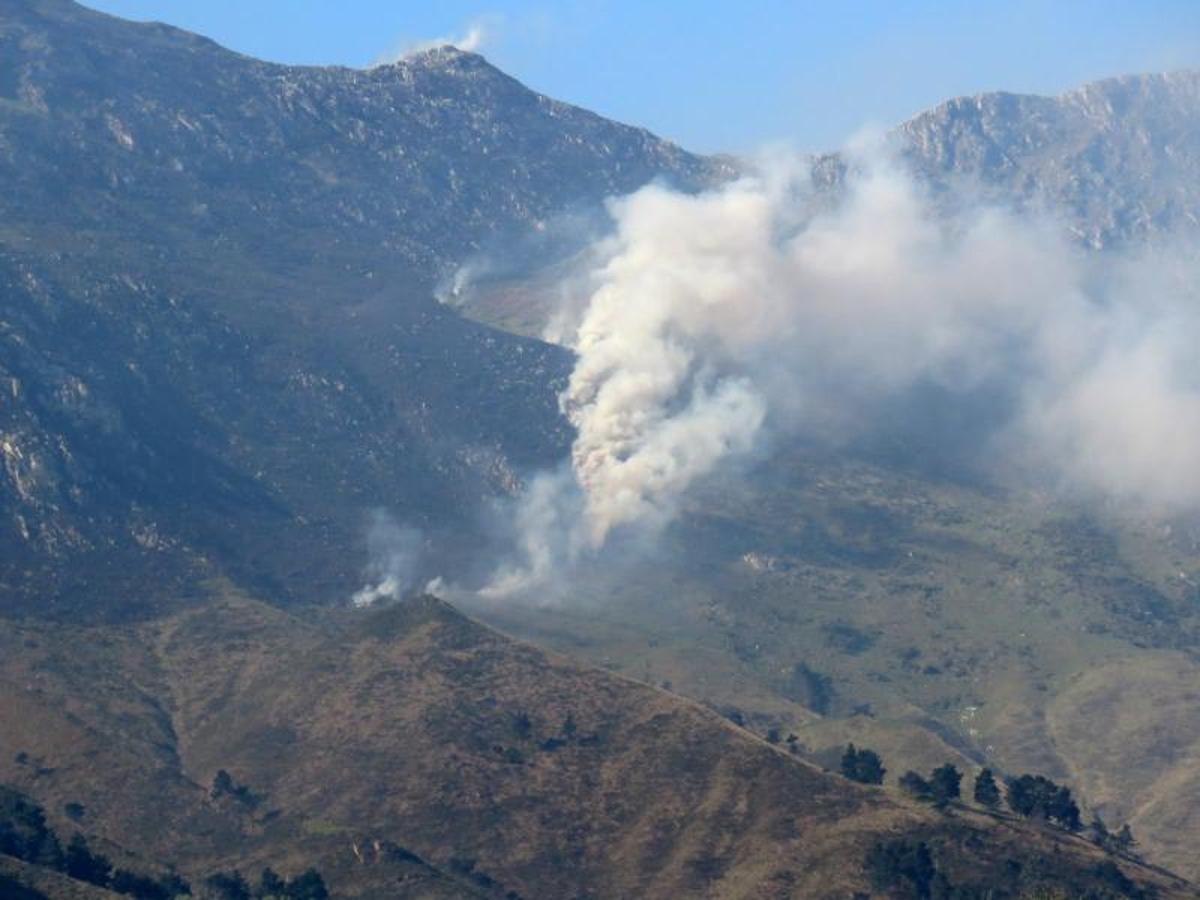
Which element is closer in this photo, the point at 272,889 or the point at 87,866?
the point at 87,866

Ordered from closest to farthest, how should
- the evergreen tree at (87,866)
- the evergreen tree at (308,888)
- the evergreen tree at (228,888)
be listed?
the evergreen tree at (87,866) → the evergreen tree at (308,888) → the evergreen tree at (228,888)

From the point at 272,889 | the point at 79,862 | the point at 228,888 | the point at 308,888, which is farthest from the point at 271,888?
the point at 79,862

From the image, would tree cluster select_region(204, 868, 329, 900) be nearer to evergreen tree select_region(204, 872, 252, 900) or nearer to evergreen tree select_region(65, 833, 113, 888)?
evergreen tree select_region(204, 872, 252, 900)

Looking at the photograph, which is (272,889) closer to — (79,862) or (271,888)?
(271,888)

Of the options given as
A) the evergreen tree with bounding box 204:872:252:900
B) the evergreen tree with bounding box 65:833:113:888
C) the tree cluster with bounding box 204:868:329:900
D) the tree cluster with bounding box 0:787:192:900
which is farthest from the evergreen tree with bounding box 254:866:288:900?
the evergreen tree with bounding box 65:833:113:888

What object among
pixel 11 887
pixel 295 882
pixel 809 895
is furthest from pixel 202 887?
pixel 809 895

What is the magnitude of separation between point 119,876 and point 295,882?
18.0 meters

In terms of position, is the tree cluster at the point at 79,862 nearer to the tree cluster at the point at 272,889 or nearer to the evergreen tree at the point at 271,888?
the tree cluster at the point at 272,889

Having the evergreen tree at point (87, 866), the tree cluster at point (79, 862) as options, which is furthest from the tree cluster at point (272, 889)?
the evergreen tree at point (87, 866)

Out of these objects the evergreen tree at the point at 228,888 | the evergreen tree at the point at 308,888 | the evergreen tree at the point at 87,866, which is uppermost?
the evergreen tree at the point at 308,888

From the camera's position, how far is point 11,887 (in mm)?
160500

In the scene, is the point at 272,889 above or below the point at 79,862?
above

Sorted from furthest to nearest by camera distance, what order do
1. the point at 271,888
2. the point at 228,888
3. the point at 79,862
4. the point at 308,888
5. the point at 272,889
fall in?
1. the point at 271,888
2. the point at 272,889
3. the point at 228,888
4. the point at 308,888
5. the point at 79,862

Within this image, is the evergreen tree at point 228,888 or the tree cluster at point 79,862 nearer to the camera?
the tree cluster at point 79,862
